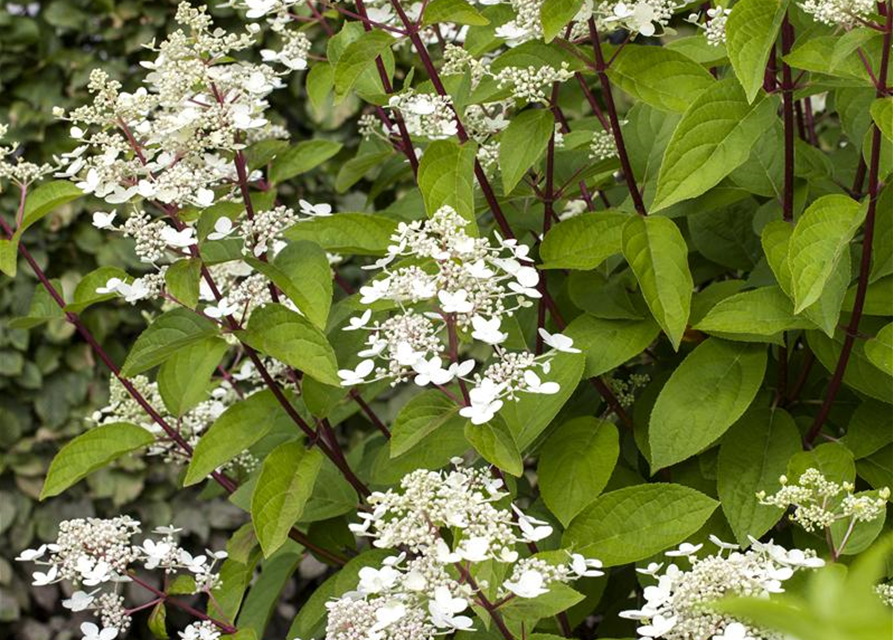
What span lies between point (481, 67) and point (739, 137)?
423mm

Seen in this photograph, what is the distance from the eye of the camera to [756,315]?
1681 mm

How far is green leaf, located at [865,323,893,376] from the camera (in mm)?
1627

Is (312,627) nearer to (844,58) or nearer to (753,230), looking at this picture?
(753,230)

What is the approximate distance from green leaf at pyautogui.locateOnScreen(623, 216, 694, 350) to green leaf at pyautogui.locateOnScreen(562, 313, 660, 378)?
13 cm

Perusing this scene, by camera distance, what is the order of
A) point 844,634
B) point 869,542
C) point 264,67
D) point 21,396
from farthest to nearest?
point 21,396, point 264,67, point 869,542, point 844,634

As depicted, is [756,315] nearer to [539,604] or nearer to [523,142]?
[523,142]

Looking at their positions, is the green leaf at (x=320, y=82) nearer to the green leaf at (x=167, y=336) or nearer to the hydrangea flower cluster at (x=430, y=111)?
the hydrangea flower cluster at (x=430, y=111)

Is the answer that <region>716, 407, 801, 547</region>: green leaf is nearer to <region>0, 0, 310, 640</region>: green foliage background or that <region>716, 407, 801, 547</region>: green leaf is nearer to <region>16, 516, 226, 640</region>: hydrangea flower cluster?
<region>16, 516, 226, 640</region>: hydrangea flower cluster

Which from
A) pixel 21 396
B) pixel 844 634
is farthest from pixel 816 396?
pixel 21 396

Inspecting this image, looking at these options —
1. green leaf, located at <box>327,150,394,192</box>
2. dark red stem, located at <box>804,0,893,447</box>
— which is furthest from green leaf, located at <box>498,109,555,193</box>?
green leaf, located at <box>327,150,394,192</box>

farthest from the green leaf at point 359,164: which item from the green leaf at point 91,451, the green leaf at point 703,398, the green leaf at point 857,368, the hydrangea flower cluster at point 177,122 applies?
the green leaf at point 857,368

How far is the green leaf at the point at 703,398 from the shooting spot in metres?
1.69

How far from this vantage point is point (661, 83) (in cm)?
173

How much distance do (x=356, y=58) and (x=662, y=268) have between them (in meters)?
0.56
